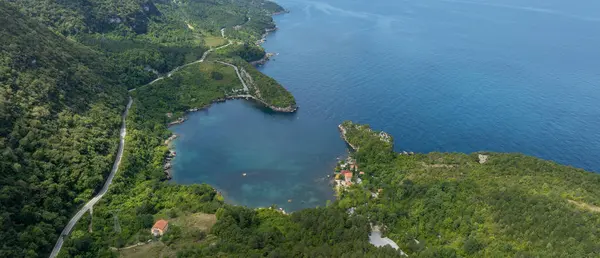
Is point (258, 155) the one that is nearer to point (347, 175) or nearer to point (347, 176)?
point (347, 175)

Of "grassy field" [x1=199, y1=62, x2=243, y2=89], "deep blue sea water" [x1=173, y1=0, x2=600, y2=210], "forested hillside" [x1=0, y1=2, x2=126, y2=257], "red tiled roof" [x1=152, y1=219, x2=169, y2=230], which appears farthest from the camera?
"grassy field" [x1=199, y1=62, x2=243, y2=89]

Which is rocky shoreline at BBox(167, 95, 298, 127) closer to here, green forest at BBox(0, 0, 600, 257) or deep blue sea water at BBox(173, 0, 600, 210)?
deep blue sea water at BBox(173, 0, 600, 210)

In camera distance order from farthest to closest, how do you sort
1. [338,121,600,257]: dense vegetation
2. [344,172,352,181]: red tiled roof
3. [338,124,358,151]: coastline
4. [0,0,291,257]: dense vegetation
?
[338,124,358,151]: coastline → [344,172,352,181]: red tiled roof → [0,0,291,257]: dense vegetation → [338,121,600,257]: dense vegetation

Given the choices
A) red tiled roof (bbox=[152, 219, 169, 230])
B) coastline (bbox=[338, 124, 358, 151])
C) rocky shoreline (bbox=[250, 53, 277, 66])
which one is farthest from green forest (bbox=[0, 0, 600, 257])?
rocky shoreline (bbox=[250, 53, 277, 66])

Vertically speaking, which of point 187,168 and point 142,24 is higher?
point 142,24

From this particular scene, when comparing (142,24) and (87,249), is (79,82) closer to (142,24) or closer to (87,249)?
(87,249)

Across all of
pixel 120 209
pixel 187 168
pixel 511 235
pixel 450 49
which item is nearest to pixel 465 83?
pixel 450 49

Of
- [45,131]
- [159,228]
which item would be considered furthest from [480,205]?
[45,131]

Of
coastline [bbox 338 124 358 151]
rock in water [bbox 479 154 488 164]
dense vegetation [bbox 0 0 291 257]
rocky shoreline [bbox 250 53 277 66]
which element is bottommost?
coastline [bbox 338 124 358 151]
